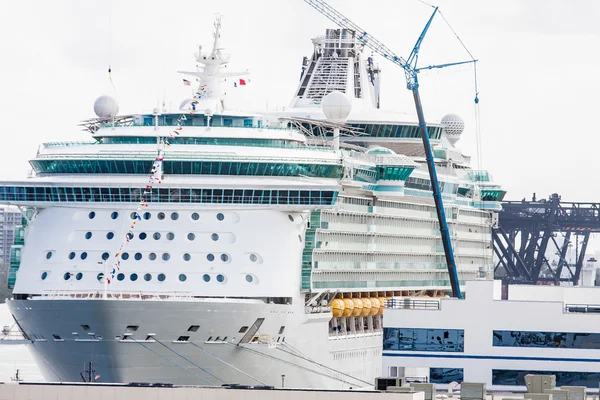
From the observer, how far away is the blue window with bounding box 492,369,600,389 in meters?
63.2

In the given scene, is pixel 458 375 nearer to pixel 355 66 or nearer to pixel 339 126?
pixel 339 126

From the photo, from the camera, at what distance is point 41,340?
231ft

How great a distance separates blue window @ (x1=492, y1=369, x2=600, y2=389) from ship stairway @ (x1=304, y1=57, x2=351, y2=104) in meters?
33.9

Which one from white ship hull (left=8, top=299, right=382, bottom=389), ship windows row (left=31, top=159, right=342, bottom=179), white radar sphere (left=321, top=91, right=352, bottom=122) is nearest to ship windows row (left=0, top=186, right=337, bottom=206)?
ship windows row (left=31, top=159, right=342, bottom=179)

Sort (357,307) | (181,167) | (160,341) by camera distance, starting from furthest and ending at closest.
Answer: (357,307)
(181,167)
(160,341)

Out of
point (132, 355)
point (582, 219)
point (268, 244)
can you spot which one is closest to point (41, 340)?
point (132, 355)

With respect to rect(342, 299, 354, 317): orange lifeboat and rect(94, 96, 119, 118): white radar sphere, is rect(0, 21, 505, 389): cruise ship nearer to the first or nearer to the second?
rect(342, 299, 354, 317): orange lifeboat

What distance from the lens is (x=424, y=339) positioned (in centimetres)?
6500

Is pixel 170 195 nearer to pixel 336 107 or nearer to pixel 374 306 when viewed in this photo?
pixel 336 107

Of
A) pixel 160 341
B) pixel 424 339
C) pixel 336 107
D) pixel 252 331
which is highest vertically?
pixel 336 107

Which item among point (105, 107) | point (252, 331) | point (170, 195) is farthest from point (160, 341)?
point (105, 107)

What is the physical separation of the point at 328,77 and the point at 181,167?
85.7 feet

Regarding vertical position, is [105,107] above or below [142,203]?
above

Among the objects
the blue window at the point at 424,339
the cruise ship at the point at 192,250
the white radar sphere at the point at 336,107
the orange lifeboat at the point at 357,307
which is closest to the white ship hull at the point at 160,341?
the cruise ship at the point at 192,250
